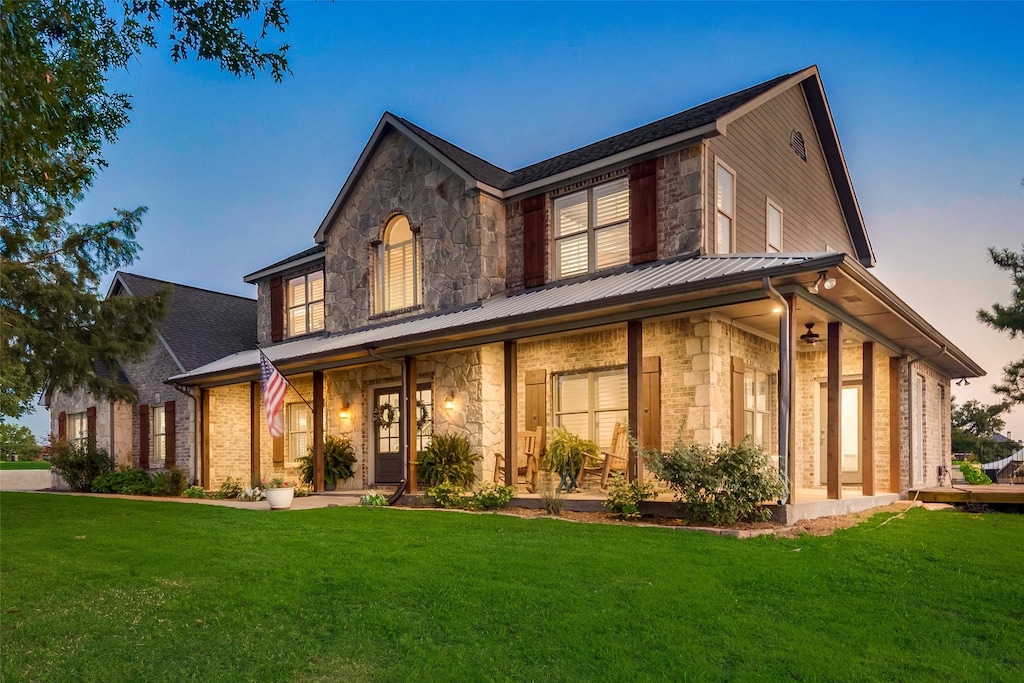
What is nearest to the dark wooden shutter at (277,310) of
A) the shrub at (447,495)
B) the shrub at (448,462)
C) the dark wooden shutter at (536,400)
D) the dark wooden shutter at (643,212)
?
the shrub at (448,462)

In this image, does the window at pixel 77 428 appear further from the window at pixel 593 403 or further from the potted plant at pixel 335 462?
the window at pixel 593 403

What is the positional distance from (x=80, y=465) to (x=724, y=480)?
1829 centimetres

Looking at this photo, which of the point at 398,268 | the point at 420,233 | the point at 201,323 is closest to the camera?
the point at 420,233

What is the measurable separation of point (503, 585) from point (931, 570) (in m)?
3.76

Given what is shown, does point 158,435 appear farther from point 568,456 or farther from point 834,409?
point 834,409

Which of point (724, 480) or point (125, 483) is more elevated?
point (724, 480)

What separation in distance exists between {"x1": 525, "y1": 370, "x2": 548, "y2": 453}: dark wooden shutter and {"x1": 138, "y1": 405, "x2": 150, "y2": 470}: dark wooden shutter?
40.8ft

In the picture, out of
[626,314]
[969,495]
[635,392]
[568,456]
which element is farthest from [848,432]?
[626,314]

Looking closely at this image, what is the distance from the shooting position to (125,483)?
18.2 metres

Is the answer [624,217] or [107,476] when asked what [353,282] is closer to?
[624,217]

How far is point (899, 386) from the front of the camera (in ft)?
42.5

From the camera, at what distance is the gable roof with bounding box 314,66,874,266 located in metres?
11.8

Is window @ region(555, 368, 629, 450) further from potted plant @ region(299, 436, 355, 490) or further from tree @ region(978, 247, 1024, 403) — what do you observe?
tree @ region(978, 247, 1024, 403)

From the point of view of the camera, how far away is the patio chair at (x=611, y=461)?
11.0 meters
